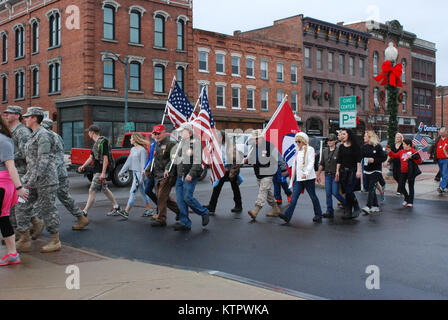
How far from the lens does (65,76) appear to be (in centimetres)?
3253

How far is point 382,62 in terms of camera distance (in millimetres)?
52438

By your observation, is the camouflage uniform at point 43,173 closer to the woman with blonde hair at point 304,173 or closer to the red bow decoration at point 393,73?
the woman with blonde hair at point 304,173

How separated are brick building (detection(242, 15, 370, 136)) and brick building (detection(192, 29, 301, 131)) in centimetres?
166

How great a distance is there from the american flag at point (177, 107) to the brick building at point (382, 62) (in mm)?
38687

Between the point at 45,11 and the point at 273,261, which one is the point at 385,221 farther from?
the point at 45,11

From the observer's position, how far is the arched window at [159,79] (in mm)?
34344

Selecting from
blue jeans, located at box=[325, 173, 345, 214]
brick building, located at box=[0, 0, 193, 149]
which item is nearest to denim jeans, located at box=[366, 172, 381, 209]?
blue jeans, located at box=[325, 173, 345, 214]

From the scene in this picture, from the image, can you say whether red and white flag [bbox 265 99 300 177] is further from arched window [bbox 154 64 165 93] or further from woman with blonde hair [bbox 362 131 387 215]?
arched window [bbox 154 64 165 93]

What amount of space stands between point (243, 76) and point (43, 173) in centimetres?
3462

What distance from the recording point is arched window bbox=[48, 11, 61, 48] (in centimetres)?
3322

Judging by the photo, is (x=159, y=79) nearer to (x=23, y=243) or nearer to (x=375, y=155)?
(x=375, y=155)

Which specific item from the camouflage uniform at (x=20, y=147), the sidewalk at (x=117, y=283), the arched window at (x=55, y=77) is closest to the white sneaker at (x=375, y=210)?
the sidewalk at (x=117, y=283)

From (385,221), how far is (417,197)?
180 inches

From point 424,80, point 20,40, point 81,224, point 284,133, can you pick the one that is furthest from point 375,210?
point 424,80
